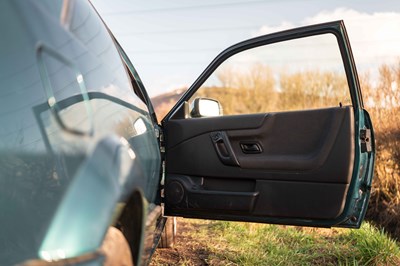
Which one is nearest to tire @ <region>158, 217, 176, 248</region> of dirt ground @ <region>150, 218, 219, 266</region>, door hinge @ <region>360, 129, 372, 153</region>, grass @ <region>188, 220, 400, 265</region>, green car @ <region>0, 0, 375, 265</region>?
dirt ground @ <region>150, 218, 219, 266</region>

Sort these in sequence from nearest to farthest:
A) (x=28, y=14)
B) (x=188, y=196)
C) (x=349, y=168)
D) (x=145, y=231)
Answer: (x=28, y=14) → (x=145, y=231) → (x=349, y=168) → (x=188, y=196)

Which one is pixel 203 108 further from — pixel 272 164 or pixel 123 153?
pixel 123 153

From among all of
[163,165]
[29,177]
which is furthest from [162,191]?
[29,177]

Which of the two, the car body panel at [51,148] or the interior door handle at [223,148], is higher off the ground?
the car body panel at [51,148]

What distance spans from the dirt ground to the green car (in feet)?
2.91

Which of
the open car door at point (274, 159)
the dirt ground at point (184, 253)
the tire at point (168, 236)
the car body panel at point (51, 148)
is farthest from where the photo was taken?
the tire at point (168, 236)

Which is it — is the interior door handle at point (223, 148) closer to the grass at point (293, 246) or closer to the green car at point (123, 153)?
the green car at point (123, 153)

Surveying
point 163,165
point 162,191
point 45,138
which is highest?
point 45,138

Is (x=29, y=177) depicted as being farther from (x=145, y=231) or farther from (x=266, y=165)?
(x=266, y=165)

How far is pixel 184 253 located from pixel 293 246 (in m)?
1.00

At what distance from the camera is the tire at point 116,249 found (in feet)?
3.64

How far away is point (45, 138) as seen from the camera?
1173mm

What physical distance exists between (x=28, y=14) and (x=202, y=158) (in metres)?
1.70

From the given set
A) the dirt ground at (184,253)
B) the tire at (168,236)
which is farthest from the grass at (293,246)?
the tire at (168,236)
